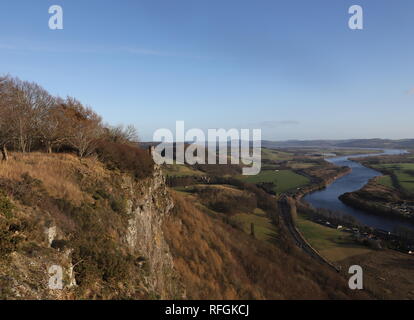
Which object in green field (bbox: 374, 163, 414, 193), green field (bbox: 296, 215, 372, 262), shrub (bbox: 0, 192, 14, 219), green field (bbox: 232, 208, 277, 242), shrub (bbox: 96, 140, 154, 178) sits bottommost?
green field (bbox: 296, 215, 372, 262)

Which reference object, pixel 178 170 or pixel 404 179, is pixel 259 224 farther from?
pixel 404 179

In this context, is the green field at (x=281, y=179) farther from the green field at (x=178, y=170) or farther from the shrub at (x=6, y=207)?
the shrub at (x=6, y=207)

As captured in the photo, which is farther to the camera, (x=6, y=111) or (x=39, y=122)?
(x=39, y=122)

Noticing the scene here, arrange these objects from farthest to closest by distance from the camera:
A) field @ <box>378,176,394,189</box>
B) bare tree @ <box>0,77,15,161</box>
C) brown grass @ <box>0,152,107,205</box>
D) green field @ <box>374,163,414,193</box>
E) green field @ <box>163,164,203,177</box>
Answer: green field @ <box>163,164,203,177</box>, field @ <box>378,176,394,189</box>, green field @ <box>374,163,414,193</box>, bare tree @ <box>0,77,15,161</box>, brown grass @ <box>0,152,107,205</box>

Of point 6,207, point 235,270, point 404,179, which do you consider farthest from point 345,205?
point 6,207

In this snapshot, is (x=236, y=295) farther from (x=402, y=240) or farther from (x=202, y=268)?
(x=402, y=240)

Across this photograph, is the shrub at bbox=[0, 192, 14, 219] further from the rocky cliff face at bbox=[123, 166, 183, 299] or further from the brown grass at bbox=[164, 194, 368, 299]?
the brown grass at bbox=[164, 194, 368, 299]

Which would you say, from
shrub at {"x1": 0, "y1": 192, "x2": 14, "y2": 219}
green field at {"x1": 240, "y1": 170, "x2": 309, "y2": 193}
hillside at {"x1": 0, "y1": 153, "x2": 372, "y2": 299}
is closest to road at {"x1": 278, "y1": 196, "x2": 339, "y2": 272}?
hillside at {"x1": 0, "y1": 153, "x2": 372, "y2": 299}

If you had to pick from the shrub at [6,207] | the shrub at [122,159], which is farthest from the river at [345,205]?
the shrub at [6,207]
